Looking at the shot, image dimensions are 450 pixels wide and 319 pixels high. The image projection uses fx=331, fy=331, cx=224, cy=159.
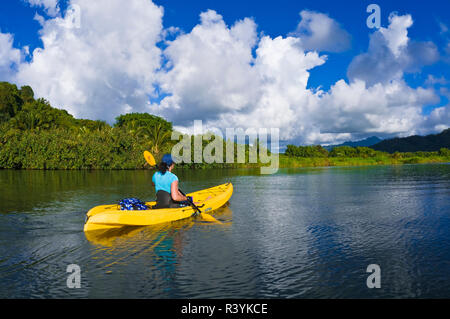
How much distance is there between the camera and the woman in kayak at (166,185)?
10.1 m

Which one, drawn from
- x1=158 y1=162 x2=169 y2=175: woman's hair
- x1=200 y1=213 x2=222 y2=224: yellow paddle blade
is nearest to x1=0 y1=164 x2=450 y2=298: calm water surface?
x1=200 y1=213 x2=222 y2=224: yellow paddle blade

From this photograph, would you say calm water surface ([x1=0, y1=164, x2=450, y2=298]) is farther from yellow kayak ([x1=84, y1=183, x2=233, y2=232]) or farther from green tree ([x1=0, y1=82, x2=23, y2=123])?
green tree ([x1=0, y1=82, x2=23, y2=123])

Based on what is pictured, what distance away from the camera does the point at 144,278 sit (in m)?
6.04

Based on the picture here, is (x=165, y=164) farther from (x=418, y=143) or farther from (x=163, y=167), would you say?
(x=418, y=143)

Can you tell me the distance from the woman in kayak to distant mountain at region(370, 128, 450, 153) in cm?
18196

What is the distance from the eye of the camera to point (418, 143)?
17838cm

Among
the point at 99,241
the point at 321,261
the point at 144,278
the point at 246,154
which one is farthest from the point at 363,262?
the point at 246,154

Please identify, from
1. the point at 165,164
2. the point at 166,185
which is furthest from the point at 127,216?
the point at 165,164

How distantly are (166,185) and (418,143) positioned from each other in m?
199

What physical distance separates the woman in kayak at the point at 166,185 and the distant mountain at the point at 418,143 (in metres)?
182

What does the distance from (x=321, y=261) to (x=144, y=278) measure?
3.62 metres

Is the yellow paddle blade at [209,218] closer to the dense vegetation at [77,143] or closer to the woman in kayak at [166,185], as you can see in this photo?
the woman in kayak at [166,185]
